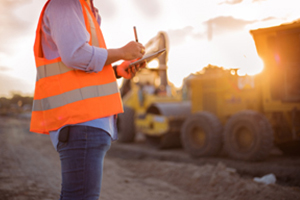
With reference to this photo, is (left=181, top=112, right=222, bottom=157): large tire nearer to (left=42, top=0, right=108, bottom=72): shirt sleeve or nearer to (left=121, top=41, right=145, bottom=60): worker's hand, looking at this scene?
(left=121, top=41, right=145, bottom=60): worker's hand

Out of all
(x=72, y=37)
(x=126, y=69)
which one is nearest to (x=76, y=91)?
(x=72, y=37)

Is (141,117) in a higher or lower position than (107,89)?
lower

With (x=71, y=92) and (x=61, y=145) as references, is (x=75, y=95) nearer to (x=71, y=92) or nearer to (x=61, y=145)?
(x=71, y=92)

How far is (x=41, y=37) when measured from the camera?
5.74 ft

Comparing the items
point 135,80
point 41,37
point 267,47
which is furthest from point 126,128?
point 41,37

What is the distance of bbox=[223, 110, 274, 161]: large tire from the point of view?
583cm

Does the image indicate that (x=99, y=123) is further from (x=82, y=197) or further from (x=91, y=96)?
(x=82, y=197)

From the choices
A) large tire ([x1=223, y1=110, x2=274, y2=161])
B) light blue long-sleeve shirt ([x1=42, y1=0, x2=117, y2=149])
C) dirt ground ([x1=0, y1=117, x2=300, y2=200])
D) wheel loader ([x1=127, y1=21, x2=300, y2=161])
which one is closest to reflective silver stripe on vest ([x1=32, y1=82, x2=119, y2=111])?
light blue long-sleeve shirt ([x1=42, y1=0, x2=117, y2=149])

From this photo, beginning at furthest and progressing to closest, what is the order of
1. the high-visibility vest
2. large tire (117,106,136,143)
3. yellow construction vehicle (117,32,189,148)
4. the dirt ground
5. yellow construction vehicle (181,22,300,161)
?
large tire (117,106,136,143) < yellow construction vehicle (117,32,189,148) < yellow construction vehicle (181,22,300,161) < the dirt ground < the high-visibility vest

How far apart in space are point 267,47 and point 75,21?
4.70m

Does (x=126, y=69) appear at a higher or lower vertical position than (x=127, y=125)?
higher

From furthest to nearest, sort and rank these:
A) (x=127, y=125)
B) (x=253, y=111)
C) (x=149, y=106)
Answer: (x=127, y=125) < (x=149, y=106) < (x=253, y=111)

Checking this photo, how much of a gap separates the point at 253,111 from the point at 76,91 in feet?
17.1

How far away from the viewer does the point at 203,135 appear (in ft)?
23.9
